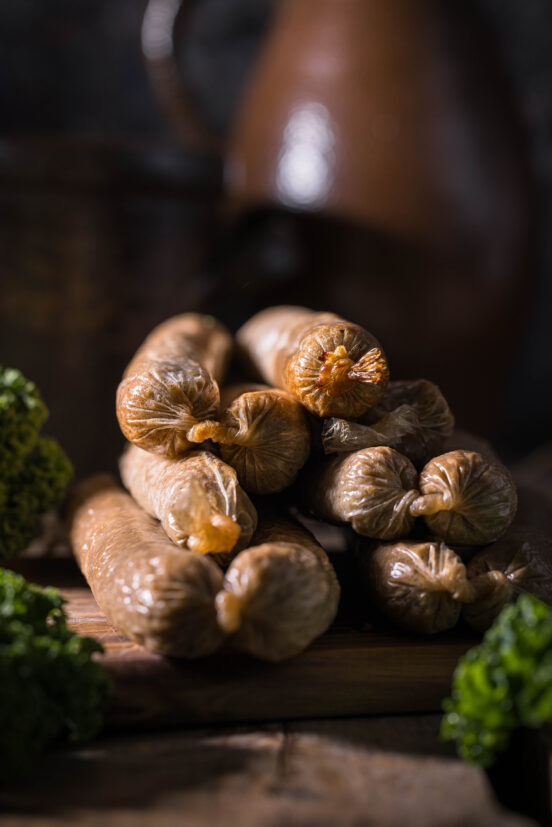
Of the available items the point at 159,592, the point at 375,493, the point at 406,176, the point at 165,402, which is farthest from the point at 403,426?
the point at 406,176

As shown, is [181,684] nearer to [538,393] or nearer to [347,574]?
[347,574]

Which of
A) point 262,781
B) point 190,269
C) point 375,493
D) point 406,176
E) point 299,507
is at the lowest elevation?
point 262,781

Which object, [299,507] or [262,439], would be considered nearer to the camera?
[262,439]

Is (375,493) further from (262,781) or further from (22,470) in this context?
(22,470)

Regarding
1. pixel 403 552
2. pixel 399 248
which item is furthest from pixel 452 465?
pixel 399 248

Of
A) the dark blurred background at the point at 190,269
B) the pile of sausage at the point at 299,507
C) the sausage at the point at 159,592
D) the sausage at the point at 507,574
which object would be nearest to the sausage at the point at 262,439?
the pile of sausage at the point at 299,507

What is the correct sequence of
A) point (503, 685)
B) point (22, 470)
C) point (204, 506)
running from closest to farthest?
point (503, 685) → point (204, 506) → point (22, 470)
